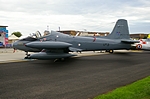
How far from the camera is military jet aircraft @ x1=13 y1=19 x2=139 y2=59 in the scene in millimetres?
11328

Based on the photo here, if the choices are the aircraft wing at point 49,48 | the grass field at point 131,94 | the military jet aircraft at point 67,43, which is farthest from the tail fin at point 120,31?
the grass field at point 131,94

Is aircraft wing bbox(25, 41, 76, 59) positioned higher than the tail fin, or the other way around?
the tail fin

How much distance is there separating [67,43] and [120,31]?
6.98 metres

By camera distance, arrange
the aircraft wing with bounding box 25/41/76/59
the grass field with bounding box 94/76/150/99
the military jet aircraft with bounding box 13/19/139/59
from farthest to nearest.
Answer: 1. the military jet aircraft with bounding box 13/19/139/59
2. the aircraft wing with bounding box 25/41/76/59
3. the grass field with bounding box 94/76/150/99

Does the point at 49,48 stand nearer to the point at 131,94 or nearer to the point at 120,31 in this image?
the point at 131,94

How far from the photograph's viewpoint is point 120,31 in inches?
678

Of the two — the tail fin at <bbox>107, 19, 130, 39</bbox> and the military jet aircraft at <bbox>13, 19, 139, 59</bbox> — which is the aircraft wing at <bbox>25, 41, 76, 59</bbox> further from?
the tail fin at <bbox>107, 19, 130, 39</bbox>

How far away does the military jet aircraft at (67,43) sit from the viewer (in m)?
11.3

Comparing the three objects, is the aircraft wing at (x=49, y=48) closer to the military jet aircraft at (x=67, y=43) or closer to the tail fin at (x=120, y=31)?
the military jet aircraft at (x=67, y=43)

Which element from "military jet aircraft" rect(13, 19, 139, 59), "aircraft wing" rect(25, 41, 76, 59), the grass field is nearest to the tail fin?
"military jet aircraft" rect(13, 19, 139, 59)

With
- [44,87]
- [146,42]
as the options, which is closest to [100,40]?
[44,87]

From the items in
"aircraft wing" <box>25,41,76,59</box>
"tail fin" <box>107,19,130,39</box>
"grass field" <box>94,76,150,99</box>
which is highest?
A: "tail fin" <box>107,19,130,39</box>

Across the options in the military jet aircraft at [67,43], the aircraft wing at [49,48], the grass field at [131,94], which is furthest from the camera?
the military jet aircraft at [67,43]

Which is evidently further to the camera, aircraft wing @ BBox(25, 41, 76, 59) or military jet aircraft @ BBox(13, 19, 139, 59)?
military jet aircraft @ BBox(13, 19, 139, 59)
